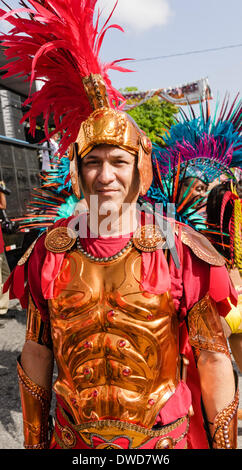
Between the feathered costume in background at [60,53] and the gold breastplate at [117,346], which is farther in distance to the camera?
the feathered costume in background at [60,53]

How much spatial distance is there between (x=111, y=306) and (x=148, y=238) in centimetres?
29

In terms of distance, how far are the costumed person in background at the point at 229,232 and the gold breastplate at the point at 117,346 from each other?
1203 millimetres

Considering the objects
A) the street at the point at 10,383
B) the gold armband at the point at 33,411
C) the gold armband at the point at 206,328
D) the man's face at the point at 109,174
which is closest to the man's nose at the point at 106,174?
the man's face at the point at 109,174

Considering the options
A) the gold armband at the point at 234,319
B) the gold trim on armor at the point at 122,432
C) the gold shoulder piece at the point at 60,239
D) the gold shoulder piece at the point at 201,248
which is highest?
the gold shoulder piece at the point at 60,239

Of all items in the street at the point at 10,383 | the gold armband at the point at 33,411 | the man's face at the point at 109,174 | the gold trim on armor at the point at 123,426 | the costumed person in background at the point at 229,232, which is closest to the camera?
the gold trim on armor at the point at 123,426

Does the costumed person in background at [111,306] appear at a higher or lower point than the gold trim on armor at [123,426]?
higher

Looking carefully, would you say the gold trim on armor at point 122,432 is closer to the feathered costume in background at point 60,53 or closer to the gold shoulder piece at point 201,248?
the gold shoulder piece at point 201,248

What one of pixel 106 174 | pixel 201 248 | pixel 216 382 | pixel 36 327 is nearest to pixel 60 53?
pixel 106 174

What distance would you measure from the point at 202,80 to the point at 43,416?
24.9 meters

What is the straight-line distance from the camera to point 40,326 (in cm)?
151

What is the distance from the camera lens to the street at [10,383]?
9.32 feet

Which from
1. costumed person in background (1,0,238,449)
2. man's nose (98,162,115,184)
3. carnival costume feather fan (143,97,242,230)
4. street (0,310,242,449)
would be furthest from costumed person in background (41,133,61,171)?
street (0,310,242,449)
